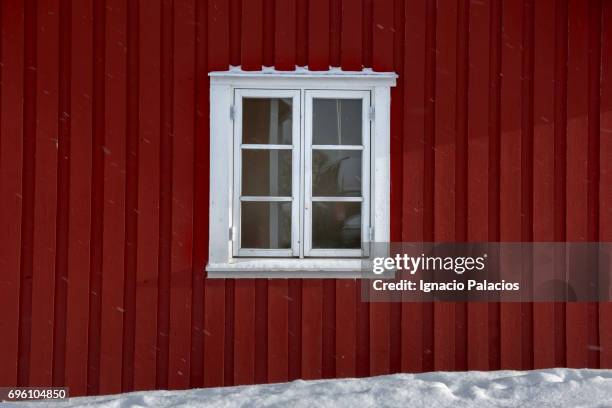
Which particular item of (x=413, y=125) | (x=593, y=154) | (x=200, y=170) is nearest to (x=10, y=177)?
(x=200, y=170)

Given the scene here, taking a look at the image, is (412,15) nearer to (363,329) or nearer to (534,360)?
(363,329)

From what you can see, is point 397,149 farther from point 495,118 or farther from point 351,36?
point 351,36

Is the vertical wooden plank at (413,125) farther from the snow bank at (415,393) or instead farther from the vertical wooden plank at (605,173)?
the vertical wooden plank at (605,173)

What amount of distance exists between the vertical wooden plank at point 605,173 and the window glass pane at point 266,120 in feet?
6.82

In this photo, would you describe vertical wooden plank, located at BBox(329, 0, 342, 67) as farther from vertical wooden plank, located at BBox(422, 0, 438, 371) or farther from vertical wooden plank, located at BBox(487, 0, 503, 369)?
vertical wooden plank, located at BBox(487, 0, 503, 369)

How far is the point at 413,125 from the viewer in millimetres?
4422

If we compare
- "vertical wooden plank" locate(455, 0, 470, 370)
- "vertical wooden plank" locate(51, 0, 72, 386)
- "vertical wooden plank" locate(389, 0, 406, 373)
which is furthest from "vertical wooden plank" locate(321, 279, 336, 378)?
"vertical wooden plank" locate(51, 0, 72, 386)

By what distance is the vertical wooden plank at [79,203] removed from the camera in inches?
171

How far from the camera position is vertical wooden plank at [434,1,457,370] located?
4.43 metres

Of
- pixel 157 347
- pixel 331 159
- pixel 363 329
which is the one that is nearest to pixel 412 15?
pixel 331 159

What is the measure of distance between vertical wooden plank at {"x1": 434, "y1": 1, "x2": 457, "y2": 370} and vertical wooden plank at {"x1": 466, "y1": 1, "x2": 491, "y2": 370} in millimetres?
105

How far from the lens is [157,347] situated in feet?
14.4

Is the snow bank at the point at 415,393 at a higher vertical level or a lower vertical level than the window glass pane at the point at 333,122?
lower

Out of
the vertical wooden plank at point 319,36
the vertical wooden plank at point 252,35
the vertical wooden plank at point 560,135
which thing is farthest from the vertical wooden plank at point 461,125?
the vertical wooden plank at point 252,35
